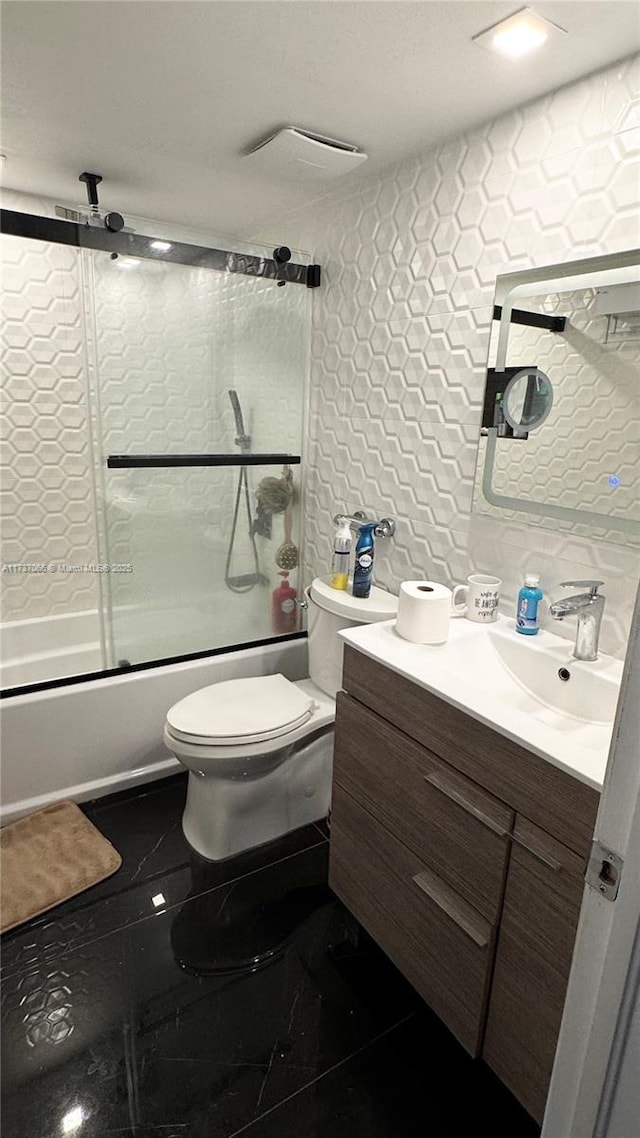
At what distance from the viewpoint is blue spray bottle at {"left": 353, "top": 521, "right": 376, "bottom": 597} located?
1986 mm

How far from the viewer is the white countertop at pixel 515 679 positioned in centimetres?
113

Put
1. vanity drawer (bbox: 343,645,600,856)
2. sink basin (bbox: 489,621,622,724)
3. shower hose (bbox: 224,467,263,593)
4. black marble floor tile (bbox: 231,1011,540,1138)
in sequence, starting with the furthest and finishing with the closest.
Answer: shower hose (bbox: 224,467,263,593) → sink basin (bbox: 489,621,622,724) → black marble floor tile (bbox: 231,1011,540,1138) → vanity drawer (bbox: 343,645,600,856)

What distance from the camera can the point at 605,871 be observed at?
0.58 meters

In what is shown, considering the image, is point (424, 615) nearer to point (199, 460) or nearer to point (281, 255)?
point (199, 460)

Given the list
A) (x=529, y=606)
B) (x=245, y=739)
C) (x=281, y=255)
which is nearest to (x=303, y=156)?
(x=281, y=255)

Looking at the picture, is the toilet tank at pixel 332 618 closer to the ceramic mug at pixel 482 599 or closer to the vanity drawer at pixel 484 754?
the ceramic mug at pixel 482 599

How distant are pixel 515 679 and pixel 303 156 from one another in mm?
1665

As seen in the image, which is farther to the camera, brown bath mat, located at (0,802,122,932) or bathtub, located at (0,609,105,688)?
bathtub, located at (0,609,105,688)

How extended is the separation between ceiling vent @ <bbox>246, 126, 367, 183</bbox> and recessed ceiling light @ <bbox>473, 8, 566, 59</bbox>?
0.61m

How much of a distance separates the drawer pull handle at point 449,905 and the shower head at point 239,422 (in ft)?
5.42

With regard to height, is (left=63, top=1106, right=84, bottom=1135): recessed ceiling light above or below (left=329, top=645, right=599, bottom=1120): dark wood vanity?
below

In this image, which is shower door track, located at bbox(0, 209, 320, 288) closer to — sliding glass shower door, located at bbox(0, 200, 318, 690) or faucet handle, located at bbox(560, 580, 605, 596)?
sliding glass shower door, located at bbox(0, 200, 318, 690)

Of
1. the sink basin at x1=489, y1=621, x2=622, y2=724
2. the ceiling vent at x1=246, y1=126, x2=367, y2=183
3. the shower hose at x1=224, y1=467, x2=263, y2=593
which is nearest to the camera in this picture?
the sink basin at x1=489, y1=621, x2=622, y2=724

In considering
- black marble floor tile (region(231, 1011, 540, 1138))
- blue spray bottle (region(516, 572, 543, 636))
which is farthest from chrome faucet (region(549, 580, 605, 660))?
black marble floor tile (region(231, 1011, 540, 1138))
